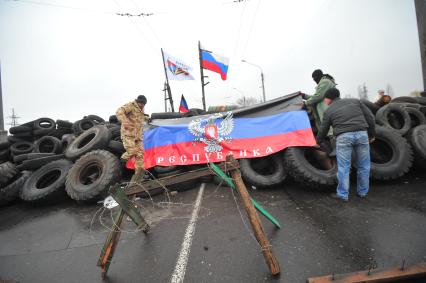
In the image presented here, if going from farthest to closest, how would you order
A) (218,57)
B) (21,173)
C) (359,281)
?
(218,57)
(21,173)
(359,281)

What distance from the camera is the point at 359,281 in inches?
71.6

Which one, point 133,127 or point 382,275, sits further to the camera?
point 133,127

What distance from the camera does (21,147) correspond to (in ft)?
27.0

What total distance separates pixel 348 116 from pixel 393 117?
10.8ft

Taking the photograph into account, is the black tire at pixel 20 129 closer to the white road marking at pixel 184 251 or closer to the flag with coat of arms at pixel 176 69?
the flag with coat of arms at pixel 176 69

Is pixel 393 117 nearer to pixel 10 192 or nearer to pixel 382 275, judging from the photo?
pixel 382 275

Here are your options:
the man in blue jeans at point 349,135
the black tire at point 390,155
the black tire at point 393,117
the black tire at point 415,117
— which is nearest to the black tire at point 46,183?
the man in blue jeans at point 349,135

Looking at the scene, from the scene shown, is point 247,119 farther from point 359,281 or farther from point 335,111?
point 359,281

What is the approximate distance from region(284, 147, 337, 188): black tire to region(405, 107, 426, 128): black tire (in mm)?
3086

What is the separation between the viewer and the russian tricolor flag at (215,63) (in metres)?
14.0

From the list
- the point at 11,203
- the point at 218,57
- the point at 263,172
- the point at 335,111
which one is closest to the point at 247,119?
the point at 263,172

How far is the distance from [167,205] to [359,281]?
3410mm

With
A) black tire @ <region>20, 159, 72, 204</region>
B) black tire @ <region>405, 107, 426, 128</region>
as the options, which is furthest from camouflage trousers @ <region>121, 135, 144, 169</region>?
black tire @ <region>405, 107, 426, 128</region>

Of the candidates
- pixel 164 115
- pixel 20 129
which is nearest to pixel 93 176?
pixel 164 115
